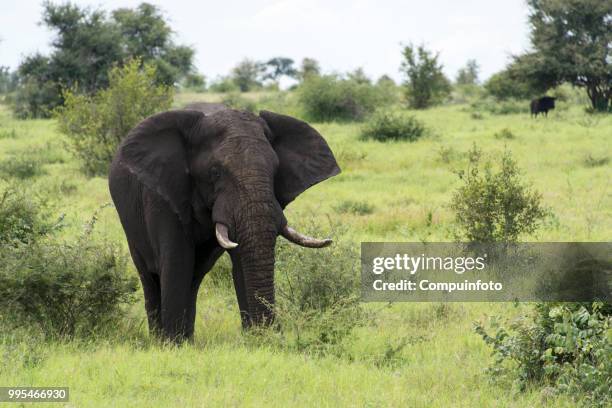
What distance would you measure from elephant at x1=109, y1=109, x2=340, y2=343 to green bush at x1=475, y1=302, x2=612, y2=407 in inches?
60.4

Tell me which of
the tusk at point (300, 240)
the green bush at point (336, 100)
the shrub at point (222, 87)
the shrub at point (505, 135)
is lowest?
the tusk at point (300, 240)

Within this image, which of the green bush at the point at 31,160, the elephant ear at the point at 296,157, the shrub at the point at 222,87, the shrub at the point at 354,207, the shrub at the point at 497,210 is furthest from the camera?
the shrub at the point at 222,87

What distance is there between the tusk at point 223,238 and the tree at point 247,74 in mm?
61755

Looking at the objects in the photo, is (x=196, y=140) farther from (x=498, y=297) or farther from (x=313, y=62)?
(x=313, y=62)

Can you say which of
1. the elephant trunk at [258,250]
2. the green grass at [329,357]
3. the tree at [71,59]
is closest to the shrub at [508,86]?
the tree at [71,59]

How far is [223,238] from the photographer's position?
6.25m

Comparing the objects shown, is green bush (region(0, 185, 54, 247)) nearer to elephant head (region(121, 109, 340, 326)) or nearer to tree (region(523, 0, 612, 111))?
elephant head (region(121, 109, 340, 326))

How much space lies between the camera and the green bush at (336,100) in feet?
101

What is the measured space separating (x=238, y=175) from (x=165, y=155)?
2.57 feet

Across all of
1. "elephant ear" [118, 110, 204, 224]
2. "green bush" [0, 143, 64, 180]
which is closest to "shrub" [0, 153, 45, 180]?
"green bush" [0, 143, 64, 180]

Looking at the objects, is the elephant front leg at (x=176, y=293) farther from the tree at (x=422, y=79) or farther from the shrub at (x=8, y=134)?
the tree at (x=422, y=79)

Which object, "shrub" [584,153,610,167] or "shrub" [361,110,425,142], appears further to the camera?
"shrub" [361,110,425,142]

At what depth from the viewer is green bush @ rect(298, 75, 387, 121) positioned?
30781 mm

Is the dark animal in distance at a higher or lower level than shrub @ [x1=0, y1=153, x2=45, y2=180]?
higher
